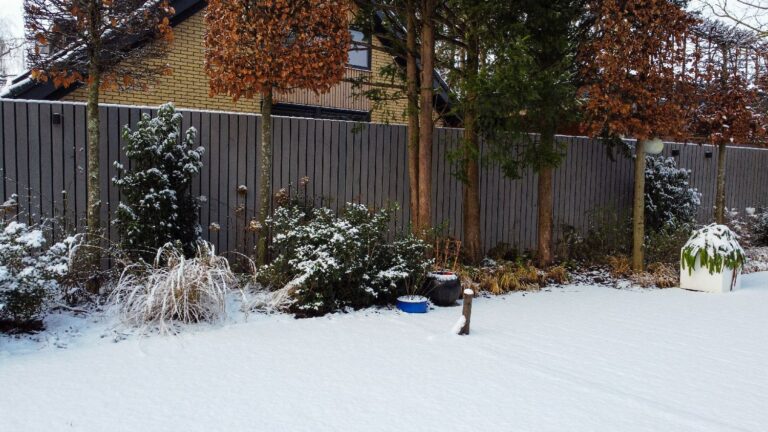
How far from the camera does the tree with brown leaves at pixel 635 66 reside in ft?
24.8

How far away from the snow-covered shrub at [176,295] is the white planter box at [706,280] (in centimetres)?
593

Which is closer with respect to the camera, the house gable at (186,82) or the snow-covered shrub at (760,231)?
the house gable at (186,82)

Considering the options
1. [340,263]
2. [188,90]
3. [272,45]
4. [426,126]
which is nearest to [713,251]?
[426,126]

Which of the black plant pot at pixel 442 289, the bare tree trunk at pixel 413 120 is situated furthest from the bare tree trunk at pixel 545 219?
the black plant pot at pixel 442 289

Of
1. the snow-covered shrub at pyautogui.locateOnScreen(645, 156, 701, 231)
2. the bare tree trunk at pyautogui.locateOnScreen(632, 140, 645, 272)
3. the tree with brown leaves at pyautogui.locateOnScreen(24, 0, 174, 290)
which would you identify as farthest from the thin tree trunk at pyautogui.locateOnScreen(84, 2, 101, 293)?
Answer: the snow-covered shrub at pyautogui.locateOnScreen(645, 156, 701, 231)

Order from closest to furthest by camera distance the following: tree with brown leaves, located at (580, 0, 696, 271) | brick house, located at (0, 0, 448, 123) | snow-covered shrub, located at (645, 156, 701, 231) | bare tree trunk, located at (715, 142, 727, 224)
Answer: tree with brown leaves, located at (580, 0, 696, 271), brick house, located at (0, 0, 448, 123), bare tree trunk, located at (715, 142, 727, 224), snow-covered shrub, located at (645, 156, 701, 231)

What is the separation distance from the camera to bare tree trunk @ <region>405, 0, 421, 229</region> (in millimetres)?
7605

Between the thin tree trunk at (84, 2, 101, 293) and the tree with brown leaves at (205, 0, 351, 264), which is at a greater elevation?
the tree with brown leaves at (205, 0, 351, 264)

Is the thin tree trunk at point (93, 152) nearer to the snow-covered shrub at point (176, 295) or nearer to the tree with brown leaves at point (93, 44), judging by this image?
the tree with brown leaves at point (93, 44)

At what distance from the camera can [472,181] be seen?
27.0ft

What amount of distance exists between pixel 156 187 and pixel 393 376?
3416mm

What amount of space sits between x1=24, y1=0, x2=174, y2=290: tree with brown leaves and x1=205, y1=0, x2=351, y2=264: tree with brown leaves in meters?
0.59

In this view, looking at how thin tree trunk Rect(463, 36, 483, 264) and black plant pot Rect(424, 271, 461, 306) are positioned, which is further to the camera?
thin tree trunk Rect(463, 36, 483, 264)

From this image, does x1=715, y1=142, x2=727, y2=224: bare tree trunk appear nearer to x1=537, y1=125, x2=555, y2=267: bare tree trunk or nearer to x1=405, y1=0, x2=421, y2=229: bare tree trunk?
x1=537, y1=125, x2=555, y2=267: bare tree trunk
